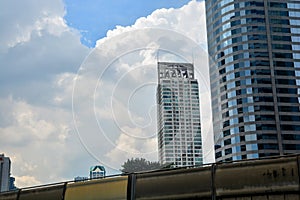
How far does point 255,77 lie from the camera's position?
380 ft

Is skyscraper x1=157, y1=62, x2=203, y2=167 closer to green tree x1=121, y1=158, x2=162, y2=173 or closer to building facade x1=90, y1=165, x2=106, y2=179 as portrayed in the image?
green tree x1=121, y1=158, x2=162, y2=173

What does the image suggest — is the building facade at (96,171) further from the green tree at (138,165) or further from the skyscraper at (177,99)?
the skyscraper at (177,99)

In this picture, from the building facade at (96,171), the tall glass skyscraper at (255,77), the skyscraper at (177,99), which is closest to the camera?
the skyscraper at (177,99)

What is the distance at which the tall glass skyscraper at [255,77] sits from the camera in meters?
110

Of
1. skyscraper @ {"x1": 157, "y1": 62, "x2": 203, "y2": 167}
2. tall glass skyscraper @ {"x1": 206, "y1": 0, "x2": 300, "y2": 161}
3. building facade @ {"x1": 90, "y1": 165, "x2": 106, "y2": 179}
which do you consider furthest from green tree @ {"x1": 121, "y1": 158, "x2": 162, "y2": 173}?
building facade @ {"x1": 90, "y1": 165, "x2": 106, "y2": 179}

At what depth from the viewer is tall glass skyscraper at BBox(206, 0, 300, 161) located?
11012cm

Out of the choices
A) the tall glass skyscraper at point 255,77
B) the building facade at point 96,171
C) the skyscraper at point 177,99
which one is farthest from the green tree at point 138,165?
the building facade at point 96,171

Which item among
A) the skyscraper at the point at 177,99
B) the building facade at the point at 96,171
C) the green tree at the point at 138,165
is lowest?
the green tree at the point at 138,165

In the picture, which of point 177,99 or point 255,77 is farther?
point 255,77

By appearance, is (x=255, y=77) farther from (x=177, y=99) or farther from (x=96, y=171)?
(x=96, y=171)

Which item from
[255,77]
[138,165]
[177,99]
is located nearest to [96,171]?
[255,77]

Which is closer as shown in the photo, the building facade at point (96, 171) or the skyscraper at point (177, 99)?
the skyscraper at point (177, 99)

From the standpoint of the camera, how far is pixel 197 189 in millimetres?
15180

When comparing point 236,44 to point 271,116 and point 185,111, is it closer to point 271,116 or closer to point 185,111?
point 271,116
